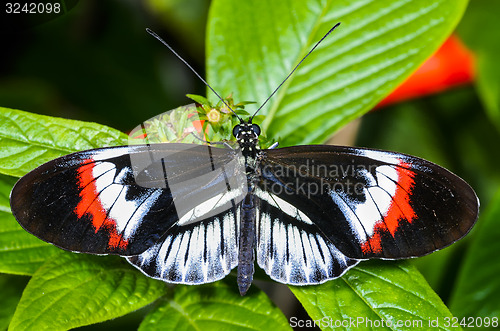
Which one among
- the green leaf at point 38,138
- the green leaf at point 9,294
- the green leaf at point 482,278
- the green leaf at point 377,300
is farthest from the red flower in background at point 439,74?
the green leaf at point 9,294

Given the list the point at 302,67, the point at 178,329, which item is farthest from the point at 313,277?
the point at 302,67

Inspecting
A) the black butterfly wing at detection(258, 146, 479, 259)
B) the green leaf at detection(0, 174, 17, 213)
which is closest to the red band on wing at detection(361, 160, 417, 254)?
the black butterfly wing at detection(258, 146, 479, 259)

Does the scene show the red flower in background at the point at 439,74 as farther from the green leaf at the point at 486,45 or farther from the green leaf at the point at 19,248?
the green leaf at the point at 19,248

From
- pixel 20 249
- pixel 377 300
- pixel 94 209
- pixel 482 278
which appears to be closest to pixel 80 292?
pixel 94 209

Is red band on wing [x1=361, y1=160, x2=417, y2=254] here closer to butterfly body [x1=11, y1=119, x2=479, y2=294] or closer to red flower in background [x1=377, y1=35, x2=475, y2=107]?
butterfly body [x1=11, y1=119, x2=479, y2=294]

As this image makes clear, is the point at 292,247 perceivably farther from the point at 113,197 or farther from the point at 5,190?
the point at 5,190
